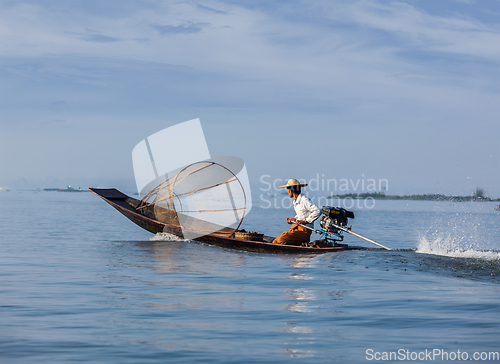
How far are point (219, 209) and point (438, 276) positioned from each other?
924cm

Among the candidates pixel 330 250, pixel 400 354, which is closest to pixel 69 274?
pixel 330 250

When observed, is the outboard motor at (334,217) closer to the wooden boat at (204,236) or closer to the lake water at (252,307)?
the wooden boat at (204,236)

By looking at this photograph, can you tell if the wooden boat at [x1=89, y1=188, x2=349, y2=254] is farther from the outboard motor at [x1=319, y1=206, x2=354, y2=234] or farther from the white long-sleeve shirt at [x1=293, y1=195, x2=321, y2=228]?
the white long-sleeve shirt at [x1=293, y1=195, x2=321, y2=228]

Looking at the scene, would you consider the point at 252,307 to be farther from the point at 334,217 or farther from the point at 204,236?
the point at 204,236

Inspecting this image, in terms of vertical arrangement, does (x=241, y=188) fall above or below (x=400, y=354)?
above

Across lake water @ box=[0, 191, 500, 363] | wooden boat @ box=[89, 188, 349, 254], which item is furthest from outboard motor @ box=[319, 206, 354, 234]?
Answer: lake water @ box=[0, 191, 500, 363]

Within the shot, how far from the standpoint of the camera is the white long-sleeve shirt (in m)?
11.9

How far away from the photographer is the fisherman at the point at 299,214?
1199 cm

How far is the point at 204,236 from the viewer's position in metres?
14.8

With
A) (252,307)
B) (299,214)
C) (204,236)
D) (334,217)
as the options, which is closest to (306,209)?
(299,214)

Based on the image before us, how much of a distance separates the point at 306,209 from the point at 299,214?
260 millimetres

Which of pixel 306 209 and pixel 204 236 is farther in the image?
pixel 204 236

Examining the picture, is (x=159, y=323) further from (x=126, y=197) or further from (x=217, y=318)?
(x=126, y=197)

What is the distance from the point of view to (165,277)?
9.53 m
